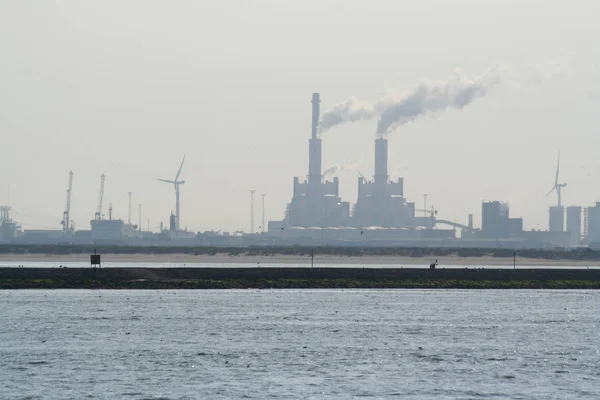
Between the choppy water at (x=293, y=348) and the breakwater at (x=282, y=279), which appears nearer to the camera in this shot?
the choppy water at (x=293, y=348)

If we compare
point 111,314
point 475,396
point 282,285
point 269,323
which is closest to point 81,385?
point 475,396

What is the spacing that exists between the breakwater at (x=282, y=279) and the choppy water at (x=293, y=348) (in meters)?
14.9

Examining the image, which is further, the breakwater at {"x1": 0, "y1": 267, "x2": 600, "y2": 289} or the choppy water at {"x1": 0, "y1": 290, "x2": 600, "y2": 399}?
the breakwater at {"x1": 0, "y1": 267, "x2": 600, "y2": 289}

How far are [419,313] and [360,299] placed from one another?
60.7 feet

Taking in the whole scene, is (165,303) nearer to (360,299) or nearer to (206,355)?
(360,299)

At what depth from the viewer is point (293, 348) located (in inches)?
2672

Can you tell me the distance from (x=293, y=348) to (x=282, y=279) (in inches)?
2580

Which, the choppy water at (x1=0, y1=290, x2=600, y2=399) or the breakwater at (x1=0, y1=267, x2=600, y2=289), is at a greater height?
the breakwater at (x1=0, y1=267, x2=600, y2=289)

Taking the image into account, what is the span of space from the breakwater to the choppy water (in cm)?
1490

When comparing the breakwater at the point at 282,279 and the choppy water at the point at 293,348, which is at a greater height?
the breakwater at the point at 282,279

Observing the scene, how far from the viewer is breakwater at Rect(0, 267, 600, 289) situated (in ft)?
414

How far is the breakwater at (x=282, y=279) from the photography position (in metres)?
126

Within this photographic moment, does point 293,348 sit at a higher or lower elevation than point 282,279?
lower

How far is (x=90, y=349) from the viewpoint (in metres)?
66.2
